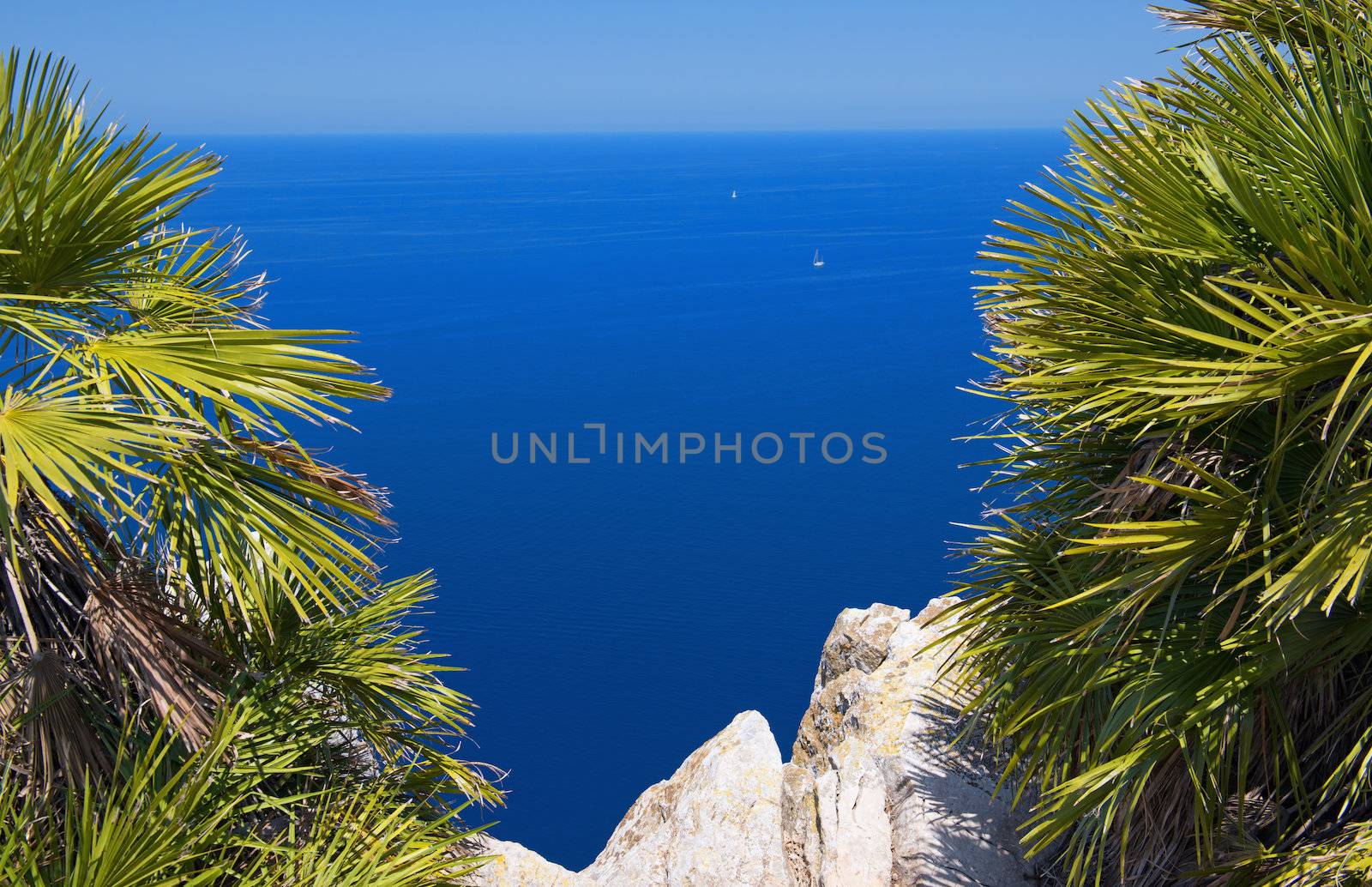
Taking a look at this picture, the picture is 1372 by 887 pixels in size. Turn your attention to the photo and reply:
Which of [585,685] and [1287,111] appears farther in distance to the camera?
[585,685]

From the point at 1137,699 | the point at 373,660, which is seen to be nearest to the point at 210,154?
the point at 373,660

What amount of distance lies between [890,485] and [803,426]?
573 cm

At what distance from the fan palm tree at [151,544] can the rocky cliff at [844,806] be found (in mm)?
2984

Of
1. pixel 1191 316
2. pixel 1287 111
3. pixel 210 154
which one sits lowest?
pixel 1191 316

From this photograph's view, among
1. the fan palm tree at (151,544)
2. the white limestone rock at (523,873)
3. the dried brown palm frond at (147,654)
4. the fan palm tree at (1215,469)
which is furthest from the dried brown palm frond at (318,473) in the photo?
the white limestone rock at (523,873)

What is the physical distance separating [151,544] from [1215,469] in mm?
4101

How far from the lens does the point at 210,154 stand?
13.0 ft

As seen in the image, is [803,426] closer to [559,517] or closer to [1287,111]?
[559,517]

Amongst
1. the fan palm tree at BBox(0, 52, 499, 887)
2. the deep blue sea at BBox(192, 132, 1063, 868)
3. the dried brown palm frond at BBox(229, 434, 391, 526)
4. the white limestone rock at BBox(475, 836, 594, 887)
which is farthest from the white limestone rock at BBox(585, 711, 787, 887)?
the deep blue sea at BBox(192, 132, 1063, 868)

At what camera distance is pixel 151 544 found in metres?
4.10

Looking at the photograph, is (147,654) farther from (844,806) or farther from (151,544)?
(844,806)

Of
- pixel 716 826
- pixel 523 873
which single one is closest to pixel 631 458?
pixel 716 826

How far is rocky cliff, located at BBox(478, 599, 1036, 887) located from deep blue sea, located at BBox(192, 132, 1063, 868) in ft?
60.5

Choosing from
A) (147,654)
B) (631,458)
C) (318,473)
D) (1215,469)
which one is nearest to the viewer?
(1215,469)
